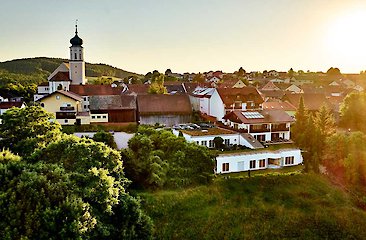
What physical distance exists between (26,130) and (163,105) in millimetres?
17227

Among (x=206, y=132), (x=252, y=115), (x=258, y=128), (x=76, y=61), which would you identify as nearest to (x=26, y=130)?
(x=206, y=132)

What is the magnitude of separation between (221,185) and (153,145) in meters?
5.53

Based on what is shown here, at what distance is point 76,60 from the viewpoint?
5119 centimetres

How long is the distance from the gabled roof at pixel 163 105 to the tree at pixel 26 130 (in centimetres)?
1388

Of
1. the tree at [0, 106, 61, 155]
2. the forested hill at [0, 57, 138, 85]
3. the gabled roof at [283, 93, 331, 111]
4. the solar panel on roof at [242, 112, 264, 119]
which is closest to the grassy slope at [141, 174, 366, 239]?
the tree at [0, 106, 61, 155]

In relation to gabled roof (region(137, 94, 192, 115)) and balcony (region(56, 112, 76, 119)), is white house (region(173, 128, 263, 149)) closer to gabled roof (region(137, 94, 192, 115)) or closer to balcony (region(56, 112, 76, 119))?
gabled roof (region(137, 94, 192, 115))

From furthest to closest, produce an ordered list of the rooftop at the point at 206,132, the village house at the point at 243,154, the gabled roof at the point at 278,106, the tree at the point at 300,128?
the gabled roof at the point at 278,106 → the tree at the point at 300,128 → the rooftop at the point at 206,132 → the village house at the point at 243,154

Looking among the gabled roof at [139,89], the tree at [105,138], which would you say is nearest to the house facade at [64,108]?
the tree at [105,138]

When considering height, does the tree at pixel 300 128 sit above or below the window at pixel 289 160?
above

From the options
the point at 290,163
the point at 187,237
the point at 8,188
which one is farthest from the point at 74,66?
the point at 8,188

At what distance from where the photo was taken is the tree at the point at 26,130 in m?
21.9

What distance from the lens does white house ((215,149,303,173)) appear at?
26984 mm

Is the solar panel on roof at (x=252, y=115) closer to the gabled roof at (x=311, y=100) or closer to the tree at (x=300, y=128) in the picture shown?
the tree at (x=300, y=128)

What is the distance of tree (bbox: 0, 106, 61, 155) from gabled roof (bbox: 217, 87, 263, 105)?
58.4 feet
